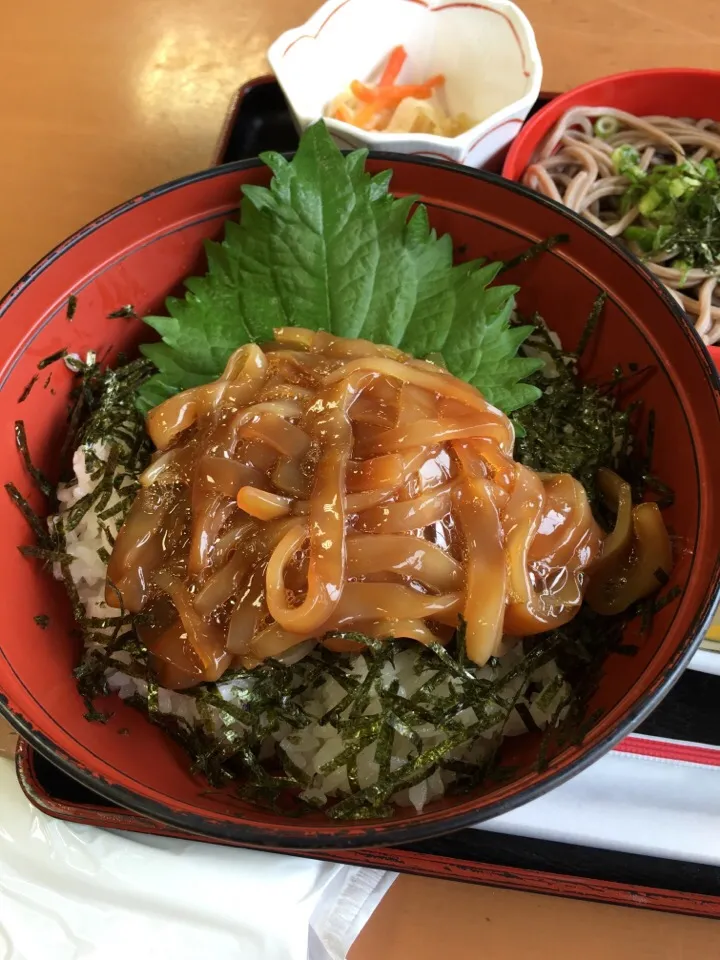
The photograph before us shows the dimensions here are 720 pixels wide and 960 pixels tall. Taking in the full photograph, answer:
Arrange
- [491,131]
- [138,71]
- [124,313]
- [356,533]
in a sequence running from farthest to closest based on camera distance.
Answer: [138,71]
[491,131]
[124,313]
[356,533]

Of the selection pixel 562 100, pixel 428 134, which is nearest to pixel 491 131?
pixel 428 134

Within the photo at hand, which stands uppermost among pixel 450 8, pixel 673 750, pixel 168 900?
pixel 450 8

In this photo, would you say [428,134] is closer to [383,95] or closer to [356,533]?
[383,95]

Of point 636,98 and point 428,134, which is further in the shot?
point 636,98

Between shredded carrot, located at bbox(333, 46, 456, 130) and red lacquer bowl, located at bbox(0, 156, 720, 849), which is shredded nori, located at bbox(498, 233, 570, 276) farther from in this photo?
shredded carrot, located at bbox(333, 46, 456, 130)

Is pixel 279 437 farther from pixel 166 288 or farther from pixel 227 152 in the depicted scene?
pixel 227 152

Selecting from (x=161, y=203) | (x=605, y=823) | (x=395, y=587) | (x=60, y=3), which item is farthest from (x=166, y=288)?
(x=60, y=3)

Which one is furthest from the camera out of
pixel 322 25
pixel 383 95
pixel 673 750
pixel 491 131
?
pixel 383 95
